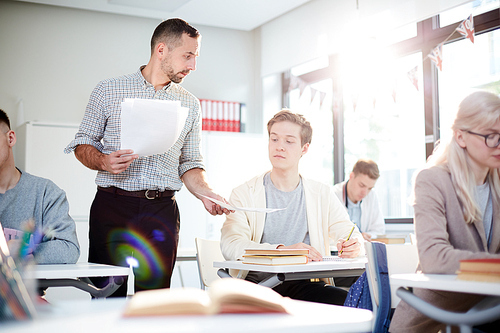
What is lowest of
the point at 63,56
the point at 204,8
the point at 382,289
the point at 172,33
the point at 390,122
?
the point at 382,289

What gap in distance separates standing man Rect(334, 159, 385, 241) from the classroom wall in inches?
89.1

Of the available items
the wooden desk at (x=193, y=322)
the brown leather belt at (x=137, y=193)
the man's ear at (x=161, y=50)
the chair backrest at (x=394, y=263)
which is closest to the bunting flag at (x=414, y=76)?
the man's ear at (x=161, y=50)

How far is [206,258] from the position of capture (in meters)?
3.01

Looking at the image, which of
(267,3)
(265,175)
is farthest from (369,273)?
(267,3)

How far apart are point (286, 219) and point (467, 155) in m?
1.11

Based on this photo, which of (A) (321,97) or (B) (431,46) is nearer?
(B) (431,46)

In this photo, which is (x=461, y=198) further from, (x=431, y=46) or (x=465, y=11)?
(x=431, y=46)

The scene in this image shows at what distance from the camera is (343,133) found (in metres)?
5.89

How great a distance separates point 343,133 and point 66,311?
5103 millimetres

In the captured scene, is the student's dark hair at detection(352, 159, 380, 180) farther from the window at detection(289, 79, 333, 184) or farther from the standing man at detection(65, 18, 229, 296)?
the standing man at detection(65, 18, 229, 296)

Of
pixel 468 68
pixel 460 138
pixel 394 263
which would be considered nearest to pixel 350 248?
pixel 394 263

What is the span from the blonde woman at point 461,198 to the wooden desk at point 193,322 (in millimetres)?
868

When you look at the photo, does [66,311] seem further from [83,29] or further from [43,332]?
[83,29]

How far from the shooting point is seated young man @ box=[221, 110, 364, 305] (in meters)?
2.68
